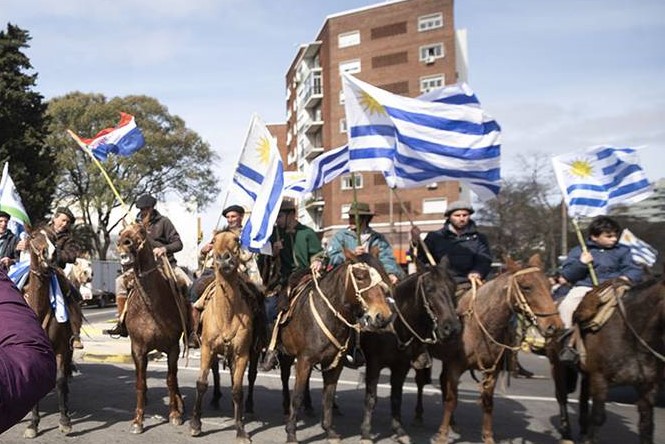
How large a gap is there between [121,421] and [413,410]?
4321 millimetres

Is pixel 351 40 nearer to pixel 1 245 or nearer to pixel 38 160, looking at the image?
pixel 38 160

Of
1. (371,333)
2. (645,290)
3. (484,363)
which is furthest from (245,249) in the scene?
(645,290)

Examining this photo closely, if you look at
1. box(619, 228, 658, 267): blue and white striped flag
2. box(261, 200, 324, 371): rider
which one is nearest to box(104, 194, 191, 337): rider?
box(261, 200, 324, 371): rider

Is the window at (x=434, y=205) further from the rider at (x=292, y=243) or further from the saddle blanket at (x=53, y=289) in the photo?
the saddle blanket at (x=53, y=289)

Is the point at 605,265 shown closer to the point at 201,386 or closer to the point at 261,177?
the point at 261,177

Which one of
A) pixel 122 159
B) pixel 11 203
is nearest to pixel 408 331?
pixel 11 203

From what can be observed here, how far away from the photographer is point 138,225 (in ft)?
25.1

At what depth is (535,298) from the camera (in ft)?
22.5

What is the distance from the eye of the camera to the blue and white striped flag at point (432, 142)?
8.26 meters

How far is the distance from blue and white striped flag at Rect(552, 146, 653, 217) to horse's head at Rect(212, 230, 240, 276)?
15.6ft

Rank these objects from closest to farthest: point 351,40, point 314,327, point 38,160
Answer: point 314,327 → point 38,160 → point 351,40

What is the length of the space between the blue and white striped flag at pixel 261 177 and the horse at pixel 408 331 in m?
1.91

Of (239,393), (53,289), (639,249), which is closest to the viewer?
(239,393)

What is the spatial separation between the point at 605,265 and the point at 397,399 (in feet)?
10.5
